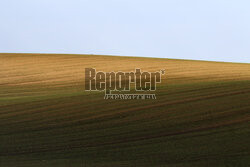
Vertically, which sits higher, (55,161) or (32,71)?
(32,71)

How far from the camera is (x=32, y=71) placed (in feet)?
20.7

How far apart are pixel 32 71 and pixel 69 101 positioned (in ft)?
6.54

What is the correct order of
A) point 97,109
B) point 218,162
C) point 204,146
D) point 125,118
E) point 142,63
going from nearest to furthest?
point 218,162 → point 204,146 → point 125,118 → point 97,109 → point 142,63

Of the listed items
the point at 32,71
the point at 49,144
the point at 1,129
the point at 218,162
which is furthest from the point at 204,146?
the point at 32,71

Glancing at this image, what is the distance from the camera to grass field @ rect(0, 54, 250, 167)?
3.03 meters

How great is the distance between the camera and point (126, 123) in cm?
377

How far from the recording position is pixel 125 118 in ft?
12.8

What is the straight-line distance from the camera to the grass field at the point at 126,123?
3.03 metres

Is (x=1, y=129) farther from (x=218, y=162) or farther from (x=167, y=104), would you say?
(x=218, y=162)

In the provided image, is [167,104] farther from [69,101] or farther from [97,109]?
[69,101]

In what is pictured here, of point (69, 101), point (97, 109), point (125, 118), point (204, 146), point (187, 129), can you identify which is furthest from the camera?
point (69, 101)

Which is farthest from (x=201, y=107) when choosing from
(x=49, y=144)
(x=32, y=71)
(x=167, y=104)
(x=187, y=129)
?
(x=32, y=71)

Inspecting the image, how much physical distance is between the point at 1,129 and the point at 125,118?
1098 millimetres

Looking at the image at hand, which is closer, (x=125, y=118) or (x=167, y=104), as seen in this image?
(x=125, y=118)
